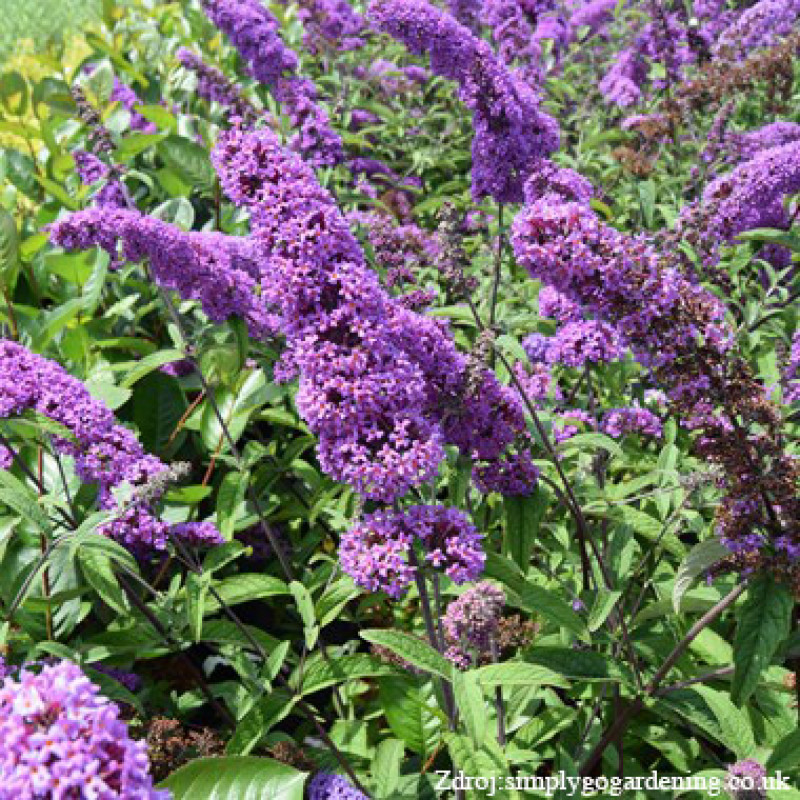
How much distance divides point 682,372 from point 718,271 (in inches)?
101

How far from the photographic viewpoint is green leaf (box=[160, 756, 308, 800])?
5.99ft

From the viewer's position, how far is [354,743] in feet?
10.1

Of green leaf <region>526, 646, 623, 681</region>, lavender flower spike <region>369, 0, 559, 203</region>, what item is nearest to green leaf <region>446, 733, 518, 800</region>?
green leaf <region>526, 646, 623, 681</region>

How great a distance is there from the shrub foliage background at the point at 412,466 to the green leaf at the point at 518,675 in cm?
1

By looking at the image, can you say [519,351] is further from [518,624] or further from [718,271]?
[718,271]

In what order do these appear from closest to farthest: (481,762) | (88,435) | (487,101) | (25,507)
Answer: (481,762), (25,507), (88,435), (487,101)

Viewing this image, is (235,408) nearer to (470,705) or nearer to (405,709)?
(405,709)

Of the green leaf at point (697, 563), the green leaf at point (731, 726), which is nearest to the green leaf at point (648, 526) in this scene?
the green leaf at point (697, 563)

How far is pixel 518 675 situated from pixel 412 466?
0.64m

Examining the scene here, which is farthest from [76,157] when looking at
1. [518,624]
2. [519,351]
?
[518,624]

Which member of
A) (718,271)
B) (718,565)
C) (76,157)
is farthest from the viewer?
(76,157)

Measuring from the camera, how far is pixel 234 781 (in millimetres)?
1842

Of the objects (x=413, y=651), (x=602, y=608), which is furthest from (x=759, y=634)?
(x=413, y=651)

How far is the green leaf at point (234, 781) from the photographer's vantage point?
5.99ft
